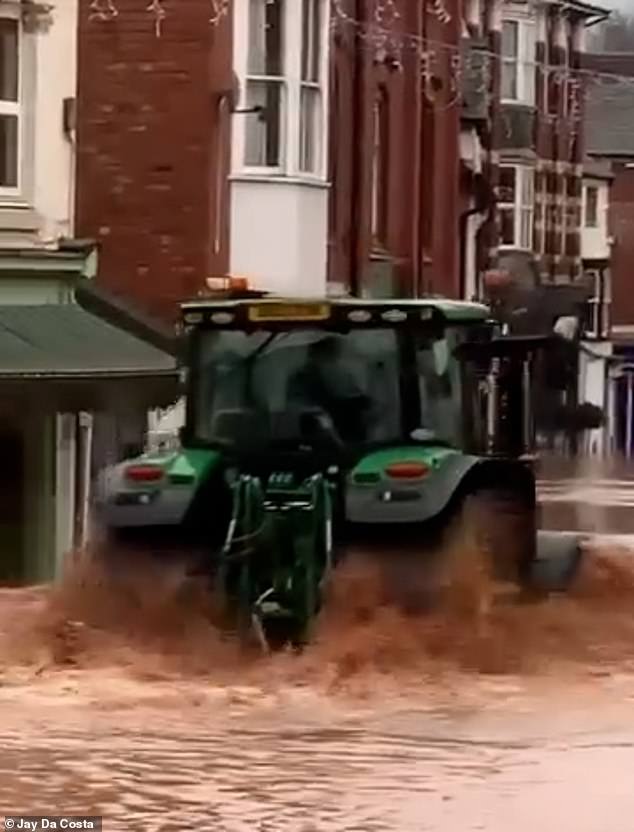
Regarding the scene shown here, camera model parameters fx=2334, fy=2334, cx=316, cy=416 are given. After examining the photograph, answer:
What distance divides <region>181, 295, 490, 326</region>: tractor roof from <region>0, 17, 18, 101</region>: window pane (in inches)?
268

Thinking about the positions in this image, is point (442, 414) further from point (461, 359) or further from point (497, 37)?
point (497, 37)

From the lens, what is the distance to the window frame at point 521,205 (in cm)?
5091

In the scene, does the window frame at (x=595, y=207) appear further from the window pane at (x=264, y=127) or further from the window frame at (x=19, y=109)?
the window frame at (x=19, y=109)

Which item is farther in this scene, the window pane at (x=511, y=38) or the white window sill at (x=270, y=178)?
the window pane at (x=511, y=38)

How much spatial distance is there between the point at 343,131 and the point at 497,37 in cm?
2137

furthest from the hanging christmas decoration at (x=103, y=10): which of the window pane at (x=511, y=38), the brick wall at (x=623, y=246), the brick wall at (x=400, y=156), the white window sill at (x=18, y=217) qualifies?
the brick wall at (x=623, y=246)

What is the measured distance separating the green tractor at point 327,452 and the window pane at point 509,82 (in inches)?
1377

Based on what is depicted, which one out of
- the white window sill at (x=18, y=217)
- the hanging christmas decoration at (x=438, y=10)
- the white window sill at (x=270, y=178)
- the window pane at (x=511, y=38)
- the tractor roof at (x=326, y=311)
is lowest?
the tractor roof at (x=326, y=311)

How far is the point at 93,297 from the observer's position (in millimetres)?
22141

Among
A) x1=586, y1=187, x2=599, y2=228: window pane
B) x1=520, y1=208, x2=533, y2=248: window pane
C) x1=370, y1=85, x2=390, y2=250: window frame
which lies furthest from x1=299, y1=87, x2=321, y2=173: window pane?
x1=586, y1=187, x2=599, y2=228: window pane

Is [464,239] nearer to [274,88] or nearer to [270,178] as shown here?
[274,88]

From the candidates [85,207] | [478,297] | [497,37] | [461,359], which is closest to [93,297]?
[85,207]

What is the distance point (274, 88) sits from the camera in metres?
23.6

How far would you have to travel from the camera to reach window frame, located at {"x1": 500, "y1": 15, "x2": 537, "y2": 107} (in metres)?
50.4
